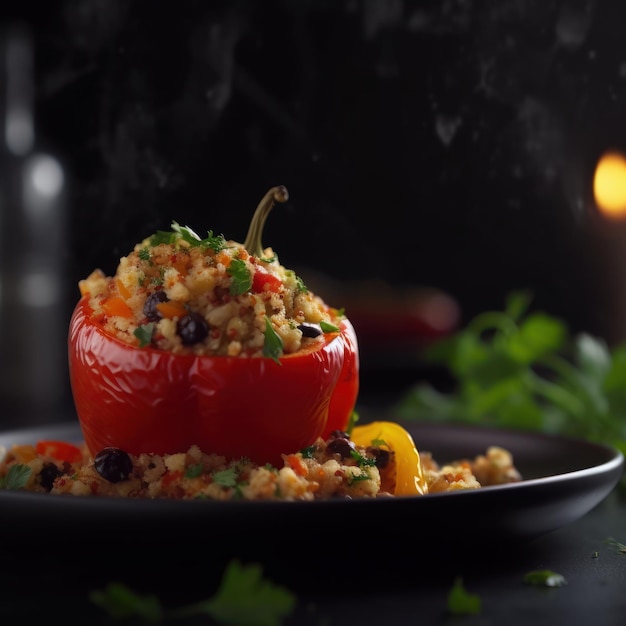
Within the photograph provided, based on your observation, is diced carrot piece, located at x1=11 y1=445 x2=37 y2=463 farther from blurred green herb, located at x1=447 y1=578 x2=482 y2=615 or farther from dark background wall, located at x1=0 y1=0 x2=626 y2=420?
blurred green herb, located at x1=447 y1=578 x2=482 y2=615

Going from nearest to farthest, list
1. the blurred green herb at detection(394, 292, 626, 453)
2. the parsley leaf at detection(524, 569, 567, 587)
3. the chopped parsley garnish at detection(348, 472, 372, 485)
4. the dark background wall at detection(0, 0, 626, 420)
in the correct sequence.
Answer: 1. the parsley leaf at detection(524, 569, 567, 587)
2. the chopped parsley garnish at detection(348, 472, 372, 485)
3. the dark background wall at detection(0, 0, 626, 420)
4. the blurred green herb at detection(394, 292, 626, 453)

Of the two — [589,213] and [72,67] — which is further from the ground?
[72,67]

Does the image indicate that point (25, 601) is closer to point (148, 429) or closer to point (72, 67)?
point (148, 429)

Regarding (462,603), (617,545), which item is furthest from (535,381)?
(462,603)

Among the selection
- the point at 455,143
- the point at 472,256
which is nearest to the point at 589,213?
the point at 455,143

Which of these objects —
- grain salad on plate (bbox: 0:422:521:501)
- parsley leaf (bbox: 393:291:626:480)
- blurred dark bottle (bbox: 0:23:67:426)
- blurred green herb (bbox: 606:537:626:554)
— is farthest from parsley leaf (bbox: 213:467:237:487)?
blurred dark bottle (bbox: 0:23:67:426)

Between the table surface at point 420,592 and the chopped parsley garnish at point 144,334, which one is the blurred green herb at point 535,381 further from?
the chopped parsley garnish at point 144,334
